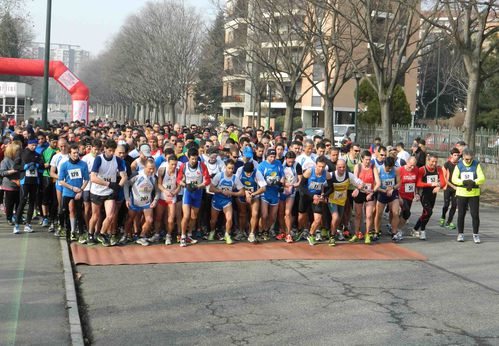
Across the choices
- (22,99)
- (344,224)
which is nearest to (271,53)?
(22,99)

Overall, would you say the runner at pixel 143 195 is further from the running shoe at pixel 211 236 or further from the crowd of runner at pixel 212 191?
the running shoe at pixel 211 236

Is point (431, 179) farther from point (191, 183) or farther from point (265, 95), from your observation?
point (265, 95)

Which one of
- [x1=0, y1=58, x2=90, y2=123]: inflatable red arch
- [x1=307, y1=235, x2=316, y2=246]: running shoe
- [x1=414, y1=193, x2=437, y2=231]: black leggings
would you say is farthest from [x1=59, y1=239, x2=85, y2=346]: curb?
[x1=0, y1=58, x2=90, y2=123]: inflatable red arch

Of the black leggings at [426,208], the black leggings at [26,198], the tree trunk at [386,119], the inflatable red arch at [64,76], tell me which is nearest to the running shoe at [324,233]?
the black leggings at [426,208]

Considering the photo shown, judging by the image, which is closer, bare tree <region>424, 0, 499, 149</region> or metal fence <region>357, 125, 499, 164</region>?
bare tree <region>424, 0, 499, 149</region>

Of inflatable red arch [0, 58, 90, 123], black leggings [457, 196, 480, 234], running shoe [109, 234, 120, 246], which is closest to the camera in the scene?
running shoe [109, 234, 120, 246]

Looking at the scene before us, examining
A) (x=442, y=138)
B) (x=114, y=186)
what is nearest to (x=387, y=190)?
(x=114, y=186)

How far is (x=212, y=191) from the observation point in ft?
42.8

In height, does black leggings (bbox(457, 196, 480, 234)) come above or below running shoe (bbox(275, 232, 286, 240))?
above

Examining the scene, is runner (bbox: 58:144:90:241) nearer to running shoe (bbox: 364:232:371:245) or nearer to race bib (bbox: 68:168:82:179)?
race bib (bbox: 68:168:82:179)

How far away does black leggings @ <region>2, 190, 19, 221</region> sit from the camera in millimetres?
13695

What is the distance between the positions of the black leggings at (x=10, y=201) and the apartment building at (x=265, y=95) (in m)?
24.9

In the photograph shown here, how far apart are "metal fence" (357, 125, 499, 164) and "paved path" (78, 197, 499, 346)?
56.4 feet

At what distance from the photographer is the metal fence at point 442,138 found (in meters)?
28.9
